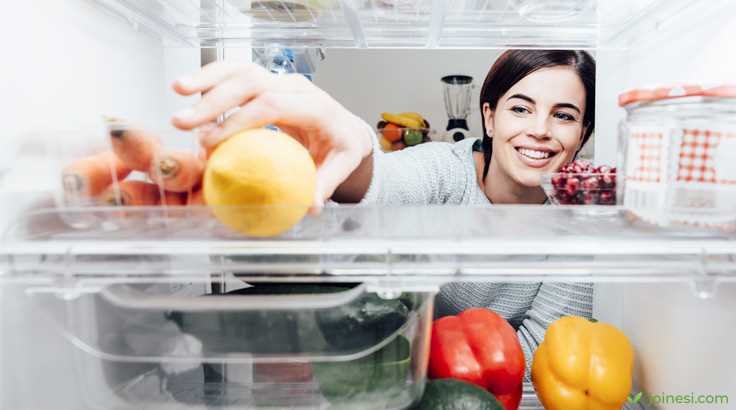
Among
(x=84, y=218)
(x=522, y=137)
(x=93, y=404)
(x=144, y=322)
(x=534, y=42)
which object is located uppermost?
(x=534, y=42)

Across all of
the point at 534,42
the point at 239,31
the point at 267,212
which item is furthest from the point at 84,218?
the point at 534,42

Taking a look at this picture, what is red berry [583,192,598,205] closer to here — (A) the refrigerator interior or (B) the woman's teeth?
(A) the refrigerator interior

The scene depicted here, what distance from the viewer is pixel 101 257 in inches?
19.5

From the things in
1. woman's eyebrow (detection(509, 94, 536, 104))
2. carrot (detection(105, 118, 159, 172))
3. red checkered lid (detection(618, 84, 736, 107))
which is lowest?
carrot (detection(105, 118, 159, 172))

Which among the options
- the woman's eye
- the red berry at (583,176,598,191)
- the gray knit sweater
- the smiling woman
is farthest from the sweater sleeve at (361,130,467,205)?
the red berry at (583,176,598,191)

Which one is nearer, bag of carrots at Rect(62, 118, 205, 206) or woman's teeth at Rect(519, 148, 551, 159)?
bag of carrots at Rect(62, 118, 205, 206)

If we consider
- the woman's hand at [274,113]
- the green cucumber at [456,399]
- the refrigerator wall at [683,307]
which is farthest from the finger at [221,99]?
the refrigerator wall at [683,307]

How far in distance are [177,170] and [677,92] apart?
1.67 ft

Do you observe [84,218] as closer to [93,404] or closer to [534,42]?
[93,404]

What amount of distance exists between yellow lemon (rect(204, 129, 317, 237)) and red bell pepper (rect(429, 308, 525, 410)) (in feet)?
0.98

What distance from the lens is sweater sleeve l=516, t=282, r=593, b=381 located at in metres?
1.00

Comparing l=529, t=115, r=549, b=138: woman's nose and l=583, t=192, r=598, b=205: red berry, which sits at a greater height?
l=529, t=115, r=549, b=138: woman's nose

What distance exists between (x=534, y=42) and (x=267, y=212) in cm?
65

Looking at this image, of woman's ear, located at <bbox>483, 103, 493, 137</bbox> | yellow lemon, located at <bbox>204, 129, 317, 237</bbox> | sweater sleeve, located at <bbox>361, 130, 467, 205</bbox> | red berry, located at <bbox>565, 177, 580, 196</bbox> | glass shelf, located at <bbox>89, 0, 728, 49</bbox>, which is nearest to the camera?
yellow lemon, located at <bbox>204, 129, 317, 237</bbox>
